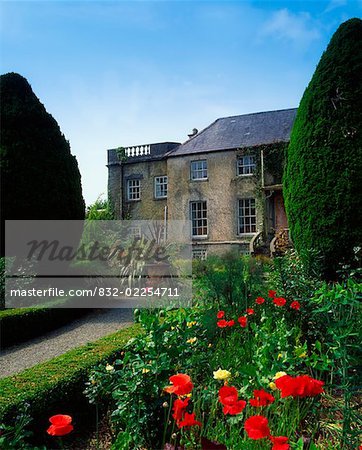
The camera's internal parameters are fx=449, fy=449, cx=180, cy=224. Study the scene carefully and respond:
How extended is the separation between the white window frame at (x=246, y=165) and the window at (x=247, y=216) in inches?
45.7

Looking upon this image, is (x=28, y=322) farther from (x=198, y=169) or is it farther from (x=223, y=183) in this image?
(x=198, y=169)

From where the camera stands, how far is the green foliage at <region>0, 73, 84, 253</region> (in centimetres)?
926

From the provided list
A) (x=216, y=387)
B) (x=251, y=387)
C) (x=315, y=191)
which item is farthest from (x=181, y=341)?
(x=315, y=191)

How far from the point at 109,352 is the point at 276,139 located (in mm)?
15637

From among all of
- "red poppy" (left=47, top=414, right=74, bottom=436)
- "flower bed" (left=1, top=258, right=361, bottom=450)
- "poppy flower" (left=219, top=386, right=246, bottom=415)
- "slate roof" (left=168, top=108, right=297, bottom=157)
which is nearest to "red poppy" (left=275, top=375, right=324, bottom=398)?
"flower bed" (left=1, top=258, right=361, bottom=450)

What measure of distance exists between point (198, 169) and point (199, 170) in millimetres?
74

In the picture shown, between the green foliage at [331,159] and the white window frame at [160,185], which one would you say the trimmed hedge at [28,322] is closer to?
the green foliage at [331,159]

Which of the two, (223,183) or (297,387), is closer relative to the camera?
(297,387)

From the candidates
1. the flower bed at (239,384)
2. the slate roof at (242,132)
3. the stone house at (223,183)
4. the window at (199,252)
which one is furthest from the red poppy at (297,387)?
the window at (199,252)

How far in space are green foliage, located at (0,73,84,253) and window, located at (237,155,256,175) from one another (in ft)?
35.0

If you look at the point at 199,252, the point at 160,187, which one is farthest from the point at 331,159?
the point at 160,187

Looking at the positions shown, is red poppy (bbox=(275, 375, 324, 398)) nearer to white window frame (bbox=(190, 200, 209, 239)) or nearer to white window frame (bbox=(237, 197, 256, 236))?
white window frame (bbox=(237, 197, 256, 236))

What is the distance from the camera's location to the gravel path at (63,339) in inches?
227

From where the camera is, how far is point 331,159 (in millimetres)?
6957
